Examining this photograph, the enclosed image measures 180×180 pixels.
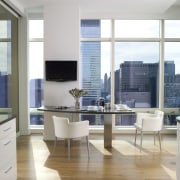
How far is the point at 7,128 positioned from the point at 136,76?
468 cm

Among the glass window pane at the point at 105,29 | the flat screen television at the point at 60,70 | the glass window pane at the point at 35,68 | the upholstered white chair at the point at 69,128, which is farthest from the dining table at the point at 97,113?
the glass window pane at the point at 105,29

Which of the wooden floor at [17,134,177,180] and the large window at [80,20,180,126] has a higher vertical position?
the large window at [80,20,180,126]

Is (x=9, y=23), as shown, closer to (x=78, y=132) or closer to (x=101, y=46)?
(x=101, y=46)

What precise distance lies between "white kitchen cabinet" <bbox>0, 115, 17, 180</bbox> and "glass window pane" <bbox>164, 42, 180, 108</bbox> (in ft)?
15.8

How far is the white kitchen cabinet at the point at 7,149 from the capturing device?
9.71ft

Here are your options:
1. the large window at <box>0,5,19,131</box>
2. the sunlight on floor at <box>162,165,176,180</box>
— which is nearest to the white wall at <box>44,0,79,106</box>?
the large window at <box>0,5,19,131</box>

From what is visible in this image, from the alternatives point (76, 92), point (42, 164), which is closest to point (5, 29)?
point (76, 92)

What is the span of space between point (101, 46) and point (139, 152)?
309 cm

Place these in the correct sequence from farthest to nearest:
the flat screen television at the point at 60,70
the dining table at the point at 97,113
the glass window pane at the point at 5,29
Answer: the flat screen television at the point at 60,70 → the glass window pane at the point at 5,29 → the dining table at the point at 97,113

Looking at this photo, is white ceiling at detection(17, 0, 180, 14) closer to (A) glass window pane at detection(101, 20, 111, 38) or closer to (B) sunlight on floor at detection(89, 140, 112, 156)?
(A) glass window pane at detection(101, 20, 111, 38)

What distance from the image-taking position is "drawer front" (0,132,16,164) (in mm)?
2959

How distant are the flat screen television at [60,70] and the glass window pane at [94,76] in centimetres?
102

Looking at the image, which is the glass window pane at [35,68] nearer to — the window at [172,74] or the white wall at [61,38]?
the white wall at [61,38]

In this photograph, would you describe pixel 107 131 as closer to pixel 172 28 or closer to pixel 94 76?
pixel 94 76
